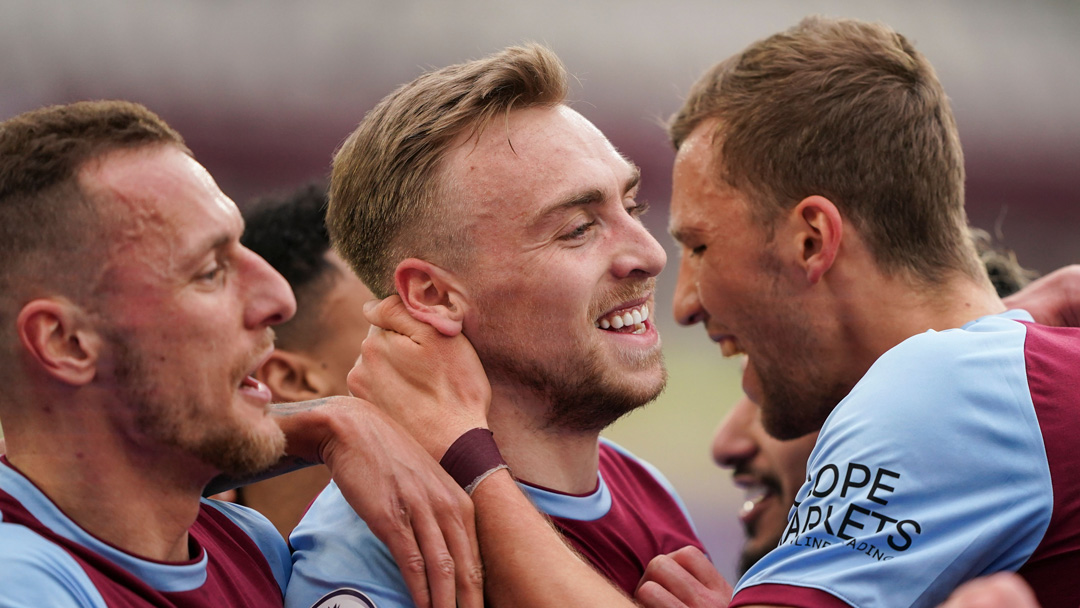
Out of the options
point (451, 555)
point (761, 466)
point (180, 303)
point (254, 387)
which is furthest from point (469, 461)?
point (761, 466)

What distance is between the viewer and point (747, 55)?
2.93 metres

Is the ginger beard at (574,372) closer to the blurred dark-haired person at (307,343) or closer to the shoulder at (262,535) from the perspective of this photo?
the shoulder at (262,535)

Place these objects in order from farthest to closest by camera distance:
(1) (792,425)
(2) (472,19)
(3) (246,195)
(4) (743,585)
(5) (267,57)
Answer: (5) (267,57), (2) (472,19), (3) (246,195), (1) (792,425), (4) (743,585)

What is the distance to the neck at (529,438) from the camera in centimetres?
240

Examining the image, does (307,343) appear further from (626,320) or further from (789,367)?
(789,367)

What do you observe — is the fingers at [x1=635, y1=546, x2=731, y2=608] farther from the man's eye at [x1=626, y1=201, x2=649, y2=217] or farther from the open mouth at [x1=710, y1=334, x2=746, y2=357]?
the man's eye at [x1=626, y1=201, x2=649, y2=217]

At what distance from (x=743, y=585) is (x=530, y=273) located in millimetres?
859

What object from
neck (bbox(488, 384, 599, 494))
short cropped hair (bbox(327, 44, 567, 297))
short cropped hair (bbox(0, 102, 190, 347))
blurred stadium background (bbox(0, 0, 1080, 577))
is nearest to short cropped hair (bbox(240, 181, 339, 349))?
blurred stadium background (bbox(0, 0, 1080, 577))

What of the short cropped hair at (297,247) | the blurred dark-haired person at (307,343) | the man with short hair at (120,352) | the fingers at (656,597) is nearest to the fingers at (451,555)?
the man with short hair at (120,352)

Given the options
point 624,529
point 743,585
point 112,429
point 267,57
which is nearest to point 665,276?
point 624,529

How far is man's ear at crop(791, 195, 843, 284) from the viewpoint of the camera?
103 inches

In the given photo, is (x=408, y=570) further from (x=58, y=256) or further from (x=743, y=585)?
(x=58, y=256)

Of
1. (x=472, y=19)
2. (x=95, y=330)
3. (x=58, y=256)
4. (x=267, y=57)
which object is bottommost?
(x=267, y=57)

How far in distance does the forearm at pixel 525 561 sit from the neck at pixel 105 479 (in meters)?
0.63
